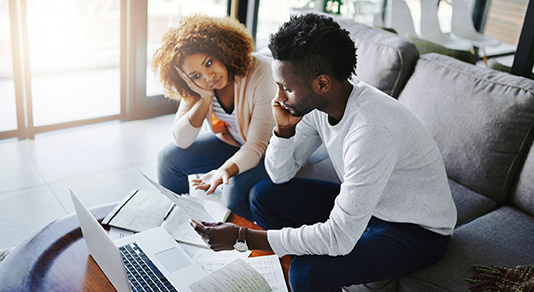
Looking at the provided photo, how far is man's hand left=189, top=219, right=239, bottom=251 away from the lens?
140 centimetres

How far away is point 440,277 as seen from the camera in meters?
1.47

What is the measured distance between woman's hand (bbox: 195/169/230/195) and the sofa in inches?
14.5

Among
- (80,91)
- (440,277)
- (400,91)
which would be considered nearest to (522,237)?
(440,277)

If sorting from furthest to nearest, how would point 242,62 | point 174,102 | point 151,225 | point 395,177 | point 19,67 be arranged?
point 174,102 → point 19,67 → point 242,62 → point 151,225 → point 395,177

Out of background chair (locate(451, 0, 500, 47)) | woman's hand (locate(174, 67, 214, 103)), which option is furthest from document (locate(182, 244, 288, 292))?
background chair (locate(451, 0, 500, 47))

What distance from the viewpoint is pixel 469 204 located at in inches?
73.7

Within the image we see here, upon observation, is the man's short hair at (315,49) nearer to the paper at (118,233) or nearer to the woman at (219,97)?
the woman at (219,97)

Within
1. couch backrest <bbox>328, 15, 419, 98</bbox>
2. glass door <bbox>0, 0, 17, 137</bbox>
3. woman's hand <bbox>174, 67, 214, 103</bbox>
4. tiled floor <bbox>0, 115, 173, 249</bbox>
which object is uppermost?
couch backrest <bbox>328, 15, 419, 98</bbox>

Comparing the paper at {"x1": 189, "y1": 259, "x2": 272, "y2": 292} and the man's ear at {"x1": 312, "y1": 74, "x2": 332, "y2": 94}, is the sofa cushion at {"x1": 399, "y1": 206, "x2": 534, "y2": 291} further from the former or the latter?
the man's ear at {"x1": 312, "y1": 74, "x2": 332, "y2": 94}

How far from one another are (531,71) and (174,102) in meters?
2.09

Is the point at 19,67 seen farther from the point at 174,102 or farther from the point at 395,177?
the point at 395,177

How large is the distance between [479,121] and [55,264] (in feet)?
4.82

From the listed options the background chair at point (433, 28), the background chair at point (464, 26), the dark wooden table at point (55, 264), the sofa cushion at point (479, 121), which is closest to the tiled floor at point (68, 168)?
the dark wooden table at point (55, 264)

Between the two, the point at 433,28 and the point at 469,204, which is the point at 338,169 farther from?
the point at 433,28
